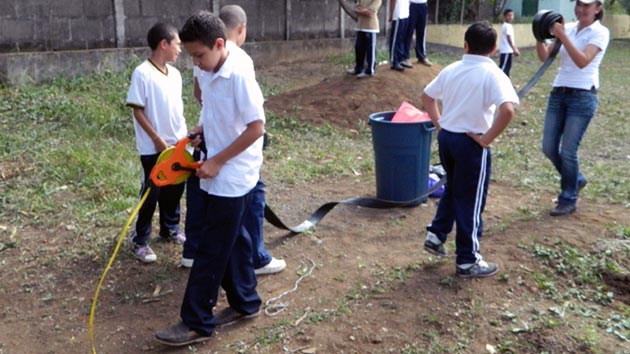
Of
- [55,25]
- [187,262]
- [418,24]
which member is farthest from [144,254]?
[418,24]

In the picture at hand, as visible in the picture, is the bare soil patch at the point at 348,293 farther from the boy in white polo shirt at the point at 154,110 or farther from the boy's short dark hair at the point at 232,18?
the boy's short dark hair at the point at 232,18

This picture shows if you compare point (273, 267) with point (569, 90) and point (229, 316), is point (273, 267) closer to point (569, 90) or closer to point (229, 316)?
point (229, 316)

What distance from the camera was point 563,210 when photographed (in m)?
5.51

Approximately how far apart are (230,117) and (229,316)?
117 centimetres

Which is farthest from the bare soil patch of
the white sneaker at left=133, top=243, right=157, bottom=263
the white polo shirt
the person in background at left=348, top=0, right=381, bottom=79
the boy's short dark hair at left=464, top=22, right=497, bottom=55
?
the person in background at left=348, top=0, right=381, bottom=79

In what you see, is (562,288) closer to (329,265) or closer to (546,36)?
(329,265)

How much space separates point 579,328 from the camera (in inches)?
146

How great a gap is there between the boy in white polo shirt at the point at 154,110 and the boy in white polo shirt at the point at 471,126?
1684 millimetres

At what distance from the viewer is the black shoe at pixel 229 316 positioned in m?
3.85

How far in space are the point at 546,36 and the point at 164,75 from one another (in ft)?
9.37

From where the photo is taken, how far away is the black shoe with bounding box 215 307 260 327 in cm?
385

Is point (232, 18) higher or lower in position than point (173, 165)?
higher

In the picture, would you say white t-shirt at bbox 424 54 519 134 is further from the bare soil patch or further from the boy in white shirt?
the boy in white shirt

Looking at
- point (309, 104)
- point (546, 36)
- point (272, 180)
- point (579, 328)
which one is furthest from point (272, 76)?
point (579, 328)
